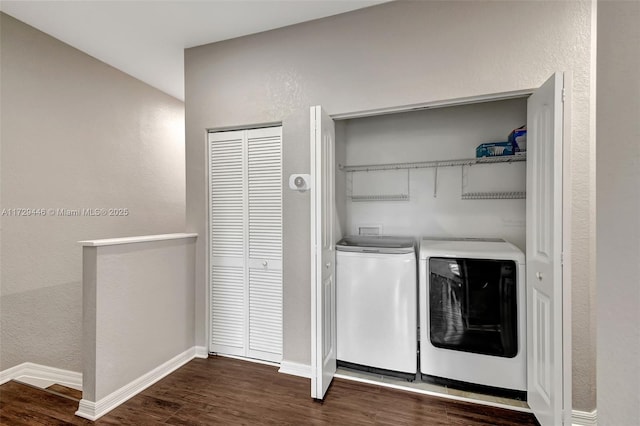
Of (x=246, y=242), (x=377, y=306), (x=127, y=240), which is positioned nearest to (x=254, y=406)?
(x=377, y=306)

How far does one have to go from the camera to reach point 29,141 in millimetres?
2418

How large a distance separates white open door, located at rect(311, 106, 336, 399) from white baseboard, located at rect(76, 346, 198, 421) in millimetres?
1302

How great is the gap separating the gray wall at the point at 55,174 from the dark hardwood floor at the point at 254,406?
1.71ft

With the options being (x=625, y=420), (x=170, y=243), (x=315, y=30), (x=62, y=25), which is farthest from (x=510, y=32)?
(x=62, y=25)

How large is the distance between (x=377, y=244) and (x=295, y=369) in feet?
4.17

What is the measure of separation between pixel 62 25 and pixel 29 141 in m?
1.06

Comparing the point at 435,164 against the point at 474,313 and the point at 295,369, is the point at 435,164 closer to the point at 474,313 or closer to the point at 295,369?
the point at 474,313

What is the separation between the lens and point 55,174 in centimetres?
259

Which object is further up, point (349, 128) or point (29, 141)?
point (349, 128)

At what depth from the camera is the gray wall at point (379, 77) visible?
1.73 m

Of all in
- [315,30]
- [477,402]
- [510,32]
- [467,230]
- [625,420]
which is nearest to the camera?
[625,420]

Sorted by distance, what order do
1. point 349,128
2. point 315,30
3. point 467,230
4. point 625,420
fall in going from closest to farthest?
point 625,420 < point 315,30 < point 467,230 < point 349,128

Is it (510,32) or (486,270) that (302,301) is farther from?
(510,32)

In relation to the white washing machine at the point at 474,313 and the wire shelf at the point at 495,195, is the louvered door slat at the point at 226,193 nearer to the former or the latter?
the white washing machine at the point at 474,313
